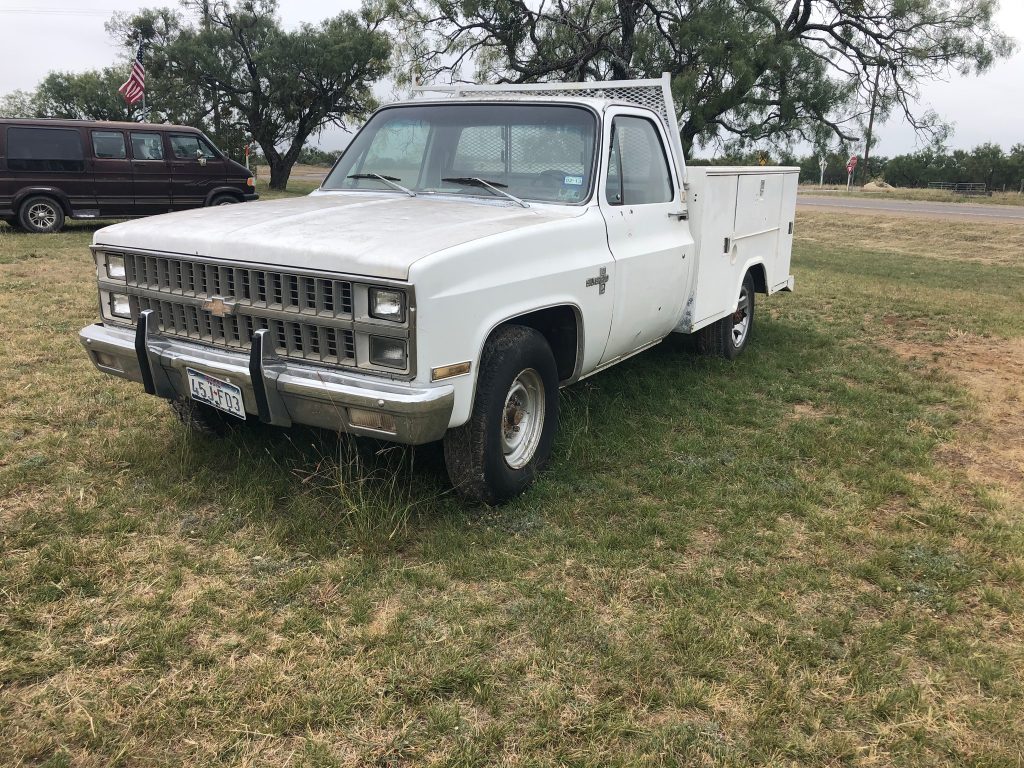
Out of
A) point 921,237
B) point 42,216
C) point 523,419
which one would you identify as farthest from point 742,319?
point 921,237

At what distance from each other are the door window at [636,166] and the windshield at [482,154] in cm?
21

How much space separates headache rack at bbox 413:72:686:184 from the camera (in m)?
5.27

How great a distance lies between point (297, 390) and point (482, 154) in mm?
2017

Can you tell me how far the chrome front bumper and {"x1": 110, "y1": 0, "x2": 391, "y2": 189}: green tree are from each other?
89.9ft

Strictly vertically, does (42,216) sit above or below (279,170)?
below

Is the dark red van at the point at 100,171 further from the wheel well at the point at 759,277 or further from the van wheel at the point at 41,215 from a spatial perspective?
the wheel well at the point at 759,277

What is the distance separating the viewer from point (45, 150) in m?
13.1

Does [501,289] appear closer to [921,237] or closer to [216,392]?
[216,392]

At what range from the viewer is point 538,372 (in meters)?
3.93

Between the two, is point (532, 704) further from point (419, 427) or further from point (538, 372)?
point (538, 372)

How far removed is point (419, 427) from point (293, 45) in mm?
30345

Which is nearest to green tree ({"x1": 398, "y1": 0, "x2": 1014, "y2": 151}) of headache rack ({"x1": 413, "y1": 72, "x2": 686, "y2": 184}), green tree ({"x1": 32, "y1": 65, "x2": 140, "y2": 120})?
headache rack ({"x1": 413, "y1": 72, "x2": 686, "y2": 184})

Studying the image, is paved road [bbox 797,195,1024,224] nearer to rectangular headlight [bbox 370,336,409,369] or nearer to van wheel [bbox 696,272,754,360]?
van wheel [bbox 696,272,754,360]

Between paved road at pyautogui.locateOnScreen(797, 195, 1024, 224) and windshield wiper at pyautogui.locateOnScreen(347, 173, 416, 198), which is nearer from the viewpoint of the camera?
windshield wiper at pyautogui.locateOnScreen(347, 173, 416, 198)
